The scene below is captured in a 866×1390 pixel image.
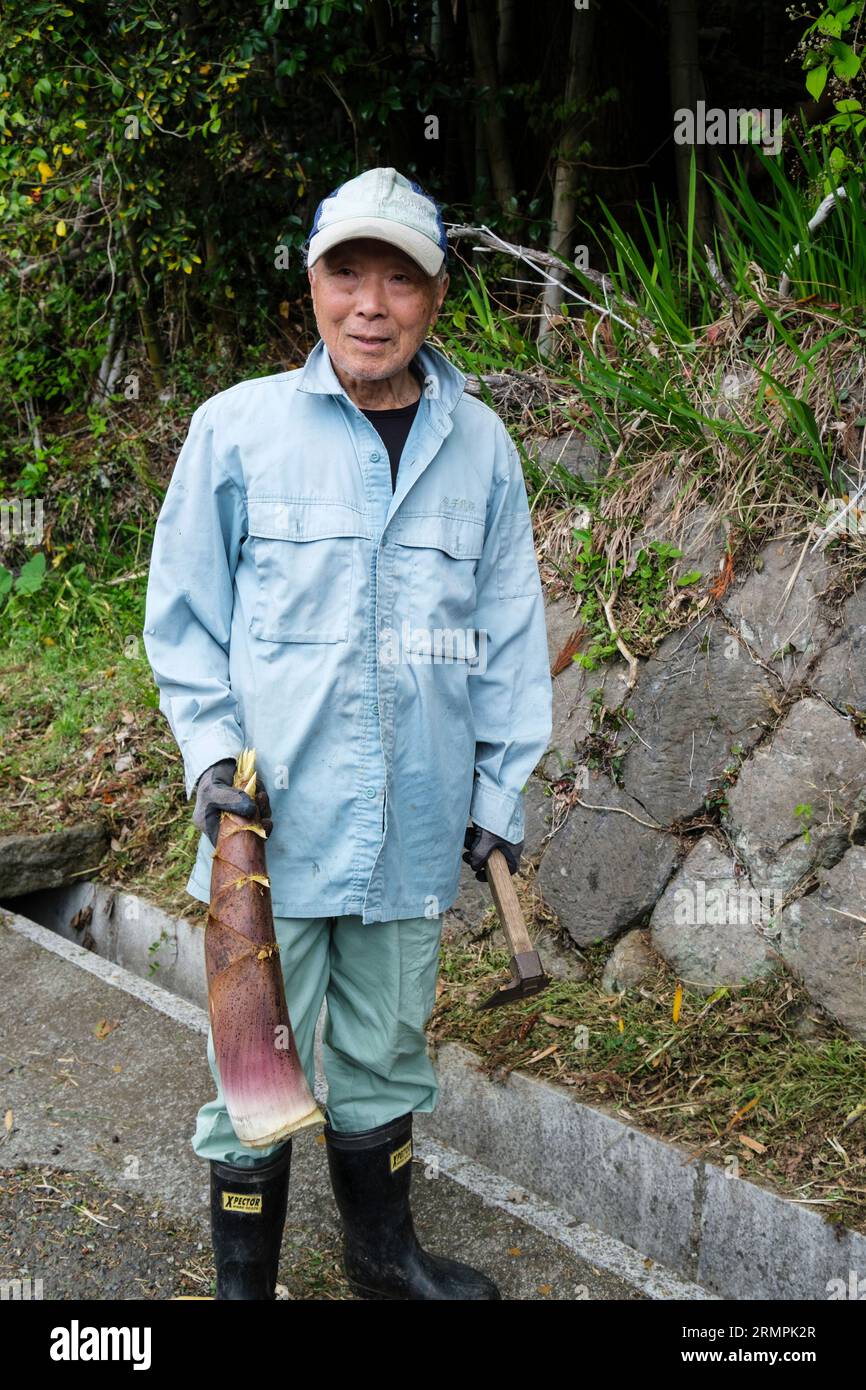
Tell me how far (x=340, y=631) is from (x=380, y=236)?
703 mm

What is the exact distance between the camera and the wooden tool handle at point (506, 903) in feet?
8.13

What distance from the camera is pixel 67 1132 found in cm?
328

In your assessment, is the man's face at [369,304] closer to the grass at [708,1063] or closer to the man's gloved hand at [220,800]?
the man's gloved hand at [220,800]

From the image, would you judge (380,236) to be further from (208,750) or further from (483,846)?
(483,846)

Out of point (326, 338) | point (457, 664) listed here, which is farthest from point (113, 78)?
point (457, 664)

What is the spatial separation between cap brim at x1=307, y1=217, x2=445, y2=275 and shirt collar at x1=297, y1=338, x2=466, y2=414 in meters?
0.18

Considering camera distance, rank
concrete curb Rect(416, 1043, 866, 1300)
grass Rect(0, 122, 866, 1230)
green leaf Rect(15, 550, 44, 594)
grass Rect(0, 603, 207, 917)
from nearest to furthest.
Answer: concrete curb Rect(416, 1043, 866, 1300), grass Rect(0, 122, 866, 1230), grass Rect(0, 603, 207, 917), green leaf Rect(15, 550, 44, 594)

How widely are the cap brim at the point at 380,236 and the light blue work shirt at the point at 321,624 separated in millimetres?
213

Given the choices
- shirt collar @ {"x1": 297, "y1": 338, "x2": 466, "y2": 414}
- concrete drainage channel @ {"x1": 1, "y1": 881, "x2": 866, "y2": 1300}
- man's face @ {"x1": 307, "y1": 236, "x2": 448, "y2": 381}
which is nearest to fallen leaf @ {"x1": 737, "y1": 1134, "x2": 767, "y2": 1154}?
concrete drainage channel @ {"x1": 1, "y1": 881, "x2": 866, "y2": 1300}

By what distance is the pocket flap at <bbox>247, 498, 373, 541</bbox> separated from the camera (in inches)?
89.3

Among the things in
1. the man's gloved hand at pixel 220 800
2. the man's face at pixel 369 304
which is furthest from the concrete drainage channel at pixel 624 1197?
the man's face at pixel 369 304

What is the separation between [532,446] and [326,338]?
228 centimetres

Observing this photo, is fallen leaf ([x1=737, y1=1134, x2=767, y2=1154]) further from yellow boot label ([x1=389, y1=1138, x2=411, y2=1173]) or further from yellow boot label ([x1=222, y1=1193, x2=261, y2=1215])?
yellow boot label ([x1=222, y1=1193, x2=261, y2=1215])
